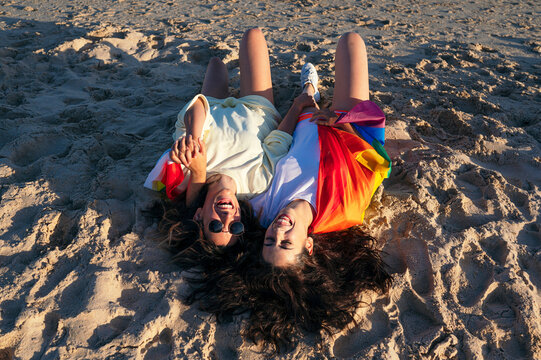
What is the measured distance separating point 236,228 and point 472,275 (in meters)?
1.39

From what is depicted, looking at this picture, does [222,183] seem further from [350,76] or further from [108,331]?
[350,76]

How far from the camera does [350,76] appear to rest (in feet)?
9.58

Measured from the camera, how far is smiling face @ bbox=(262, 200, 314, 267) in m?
1.99

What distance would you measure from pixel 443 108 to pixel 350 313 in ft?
7.48

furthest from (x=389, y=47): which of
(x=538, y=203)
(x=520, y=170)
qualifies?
(x=538, y=203)

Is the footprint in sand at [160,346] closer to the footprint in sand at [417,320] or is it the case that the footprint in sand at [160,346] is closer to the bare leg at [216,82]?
the footprint in sand at [417,320]

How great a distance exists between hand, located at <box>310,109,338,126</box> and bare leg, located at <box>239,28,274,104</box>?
0.60 metres

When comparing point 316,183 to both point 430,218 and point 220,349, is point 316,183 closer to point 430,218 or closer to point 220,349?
point 430,218

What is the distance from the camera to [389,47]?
4672 millimetres

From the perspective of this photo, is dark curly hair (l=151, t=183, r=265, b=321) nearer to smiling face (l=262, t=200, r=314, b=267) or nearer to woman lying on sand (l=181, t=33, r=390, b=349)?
woman lying on sand (l=181, t=33, r=390, b=349)

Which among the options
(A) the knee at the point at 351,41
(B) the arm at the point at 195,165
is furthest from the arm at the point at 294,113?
(B) the arm at the point at 195,165

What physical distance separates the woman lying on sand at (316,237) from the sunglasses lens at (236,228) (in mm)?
151

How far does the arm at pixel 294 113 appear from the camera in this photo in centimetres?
293

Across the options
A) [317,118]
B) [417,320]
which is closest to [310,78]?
[317,118]
